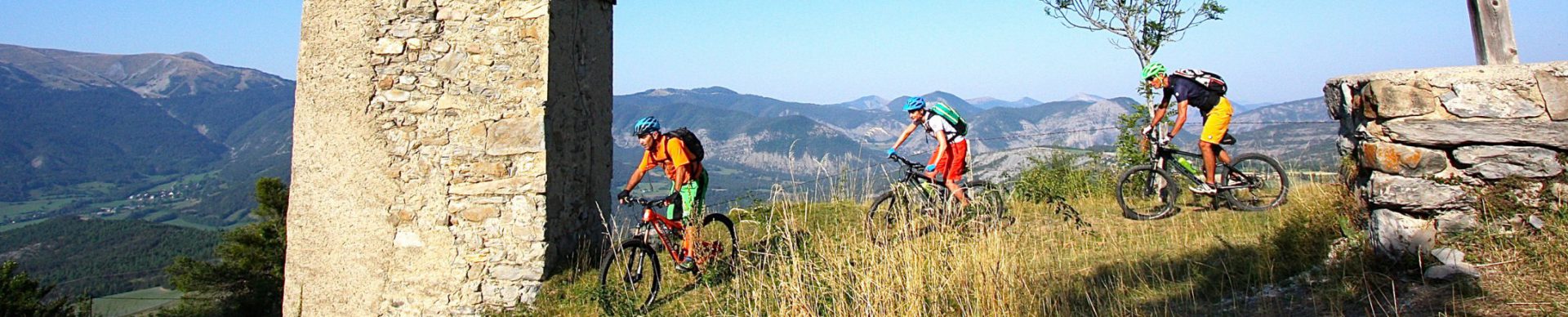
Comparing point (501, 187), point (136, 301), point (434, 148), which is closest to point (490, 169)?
point (501, 187)

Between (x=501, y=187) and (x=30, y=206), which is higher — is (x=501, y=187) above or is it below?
below

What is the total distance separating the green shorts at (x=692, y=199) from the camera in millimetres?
6672

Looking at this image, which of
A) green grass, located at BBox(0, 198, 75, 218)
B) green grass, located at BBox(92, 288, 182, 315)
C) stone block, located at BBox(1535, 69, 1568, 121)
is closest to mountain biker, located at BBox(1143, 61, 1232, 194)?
stone block, located at BBox(1535, 69, 1568, 121)

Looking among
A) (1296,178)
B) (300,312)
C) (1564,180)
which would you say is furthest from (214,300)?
(1564,180)

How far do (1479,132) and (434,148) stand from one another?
630 cm

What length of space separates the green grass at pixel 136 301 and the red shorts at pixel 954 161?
218ft

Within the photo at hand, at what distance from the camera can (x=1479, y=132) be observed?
418 centimetres

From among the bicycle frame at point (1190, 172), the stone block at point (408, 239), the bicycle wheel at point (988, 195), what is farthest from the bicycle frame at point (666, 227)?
the bicycle frame at point (1190, 172)

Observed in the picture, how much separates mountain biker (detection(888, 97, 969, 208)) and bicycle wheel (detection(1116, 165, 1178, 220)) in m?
1.58

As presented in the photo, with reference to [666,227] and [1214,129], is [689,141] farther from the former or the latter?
[1214,129]

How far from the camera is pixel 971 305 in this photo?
414 centimetres

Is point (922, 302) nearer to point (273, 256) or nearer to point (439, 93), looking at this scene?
point (439, 93)

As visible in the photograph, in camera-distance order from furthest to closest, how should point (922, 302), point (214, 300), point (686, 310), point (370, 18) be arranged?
point (214, 300), point (370, 18), point (686, 310), point (922, 302)

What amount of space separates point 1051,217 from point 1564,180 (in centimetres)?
405
